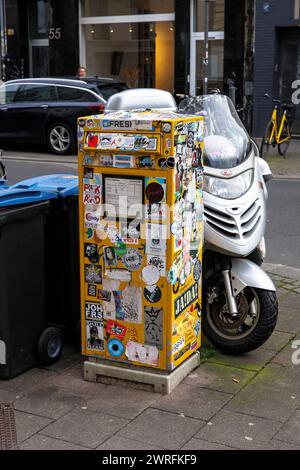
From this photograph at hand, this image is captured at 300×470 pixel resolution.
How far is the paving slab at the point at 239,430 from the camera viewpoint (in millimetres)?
3632

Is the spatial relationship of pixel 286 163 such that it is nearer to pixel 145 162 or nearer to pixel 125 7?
pixel 125 7

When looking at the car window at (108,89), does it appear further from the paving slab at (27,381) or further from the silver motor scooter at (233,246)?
the paving slab at (27,381)

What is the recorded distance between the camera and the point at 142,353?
4.25m

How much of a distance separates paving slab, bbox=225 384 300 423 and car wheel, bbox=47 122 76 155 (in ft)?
38.4

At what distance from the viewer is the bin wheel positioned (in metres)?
4.55

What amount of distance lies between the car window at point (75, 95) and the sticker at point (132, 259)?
37.8ft

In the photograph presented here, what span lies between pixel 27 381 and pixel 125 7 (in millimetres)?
18707

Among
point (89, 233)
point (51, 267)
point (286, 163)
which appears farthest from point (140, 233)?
point (286, 163)

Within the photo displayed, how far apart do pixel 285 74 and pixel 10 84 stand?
712 centimetres

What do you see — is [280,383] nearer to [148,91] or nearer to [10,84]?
[148,91]

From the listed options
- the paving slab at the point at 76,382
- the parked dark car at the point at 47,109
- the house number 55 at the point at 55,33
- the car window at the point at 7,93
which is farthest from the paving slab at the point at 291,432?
the house number 55 at the point at 55,33

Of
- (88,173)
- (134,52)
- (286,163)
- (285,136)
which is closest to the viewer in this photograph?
(88,173)

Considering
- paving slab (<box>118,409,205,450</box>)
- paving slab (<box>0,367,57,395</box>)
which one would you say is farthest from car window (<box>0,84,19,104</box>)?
paving slab (<box>118,409,205,450</box>)

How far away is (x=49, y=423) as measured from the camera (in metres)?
3.85
